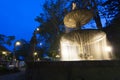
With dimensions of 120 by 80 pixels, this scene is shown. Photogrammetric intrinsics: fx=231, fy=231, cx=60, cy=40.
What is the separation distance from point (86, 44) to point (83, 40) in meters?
0.26

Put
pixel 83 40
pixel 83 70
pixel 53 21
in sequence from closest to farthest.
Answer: pixel 83 70, pixel 83 40, pixel 53 21

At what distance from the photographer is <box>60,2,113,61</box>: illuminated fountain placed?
1127 centimetres

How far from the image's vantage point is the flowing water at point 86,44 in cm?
1123

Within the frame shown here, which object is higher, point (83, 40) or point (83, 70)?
point (83, 40)

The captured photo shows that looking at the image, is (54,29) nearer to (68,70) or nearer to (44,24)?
(44,24)

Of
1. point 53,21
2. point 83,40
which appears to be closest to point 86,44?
point 83,40

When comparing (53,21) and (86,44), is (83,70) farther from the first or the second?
(53,21)

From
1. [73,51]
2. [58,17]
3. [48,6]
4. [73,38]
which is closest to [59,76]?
[73,38]

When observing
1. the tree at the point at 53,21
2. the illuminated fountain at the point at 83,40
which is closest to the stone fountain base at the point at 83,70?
the illuminated fountain at the point at 83,40

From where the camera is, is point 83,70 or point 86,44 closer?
point 83,70

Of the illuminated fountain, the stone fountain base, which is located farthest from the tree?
the stone fountain base

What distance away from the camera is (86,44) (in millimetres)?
11711

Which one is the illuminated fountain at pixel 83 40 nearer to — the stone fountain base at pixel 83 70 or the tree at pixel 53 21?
the stone fountain base at pixel 83 70

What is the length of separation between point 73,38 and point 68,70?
424cm
